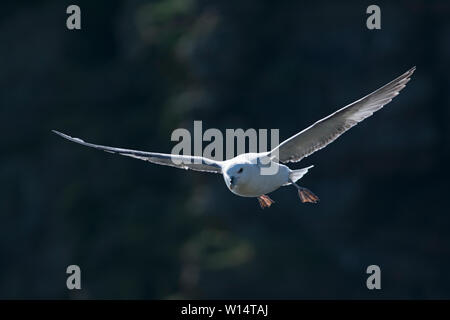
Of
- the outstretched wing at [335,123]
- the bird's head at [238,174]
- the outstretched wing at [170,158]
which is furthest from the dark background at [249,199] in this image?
the bird's head at [238,174]

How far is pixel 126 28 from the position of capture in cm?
3047

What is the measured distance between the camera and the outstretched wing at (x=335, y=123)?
13711mm

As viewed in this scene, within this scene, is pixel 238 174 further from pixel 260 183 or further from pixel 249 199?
pixel 249 199

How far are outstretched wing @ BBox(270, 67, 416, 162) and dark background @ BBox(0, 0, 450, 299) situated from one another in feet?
31.8

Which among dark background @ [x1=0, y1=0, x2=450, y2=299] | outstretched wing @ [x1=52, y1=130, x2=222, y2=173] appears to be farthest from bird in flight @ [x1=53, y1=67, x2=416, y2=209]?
dark background @ [x1=0, y1=0, x2=450, y2=299]

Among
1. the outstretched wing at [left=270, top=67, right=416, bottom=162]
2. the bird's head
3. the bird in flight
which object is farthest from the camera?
the outstretched wing at [left=270, top=67, right=416, bottom=162]

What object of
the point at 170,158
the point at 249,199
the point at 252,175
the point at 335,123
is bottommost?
the point at 252,175

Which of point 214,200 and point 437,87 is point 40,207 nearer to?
point 214,200

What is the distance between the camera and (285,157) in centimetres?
1433

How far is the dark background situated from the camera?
80.7 feet

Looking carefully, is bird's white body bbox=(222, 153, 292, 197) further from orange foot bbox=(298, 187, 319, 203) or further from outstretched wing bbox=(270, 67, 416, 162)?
orange foot bbox=(298, 187, 319, 203)

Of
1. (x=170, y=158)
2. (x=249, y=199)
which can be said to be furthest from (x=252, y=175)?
(x=249, y=199)

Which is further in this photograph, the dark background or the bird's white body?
the dark background

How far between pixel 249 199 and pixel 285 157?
996 centimetres
